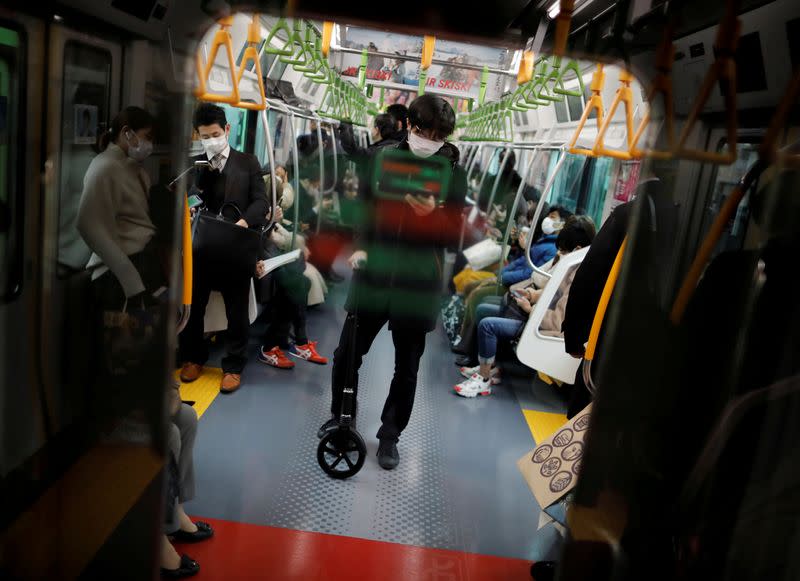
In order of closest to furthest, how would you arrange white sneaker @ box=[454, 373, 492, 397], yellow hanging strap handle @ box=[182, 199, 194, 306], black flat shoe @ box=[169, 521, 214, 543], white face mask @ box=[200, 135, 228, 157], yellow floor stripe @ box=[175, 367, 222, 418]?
yellow hanging strap handle @ box=[182, 199, 194, 306]
black flat shoe @ box=[169, 521, 214, 543]
white face mask @ box=[200, 135, 228, 157]
yellow floor stripe @ box=[175, 367, 222, 418]
white sneaker @ box=[454, 373, 492, 397]

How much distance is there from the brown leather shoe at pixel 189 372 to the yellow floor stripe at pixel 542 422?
2330 mm

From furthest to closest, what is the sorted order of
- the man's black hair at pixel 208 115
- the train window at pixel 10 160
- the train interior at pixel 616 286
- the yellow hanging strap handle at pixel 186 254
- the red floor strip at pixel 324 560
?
the man's black hair at pixel 208 115 < the red floor strip at pixel 324 560 < the yellow hanging strap handle at pixel 186 254 < the train window at pixel 10 160 < the train interior at pixel 616 286

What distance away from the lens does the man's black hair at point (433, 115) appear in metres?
3.10

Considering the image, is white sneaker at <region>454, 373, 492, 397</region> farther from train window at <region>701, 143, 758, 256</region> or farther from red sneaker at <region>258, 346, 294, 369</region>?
train window at <region>701, 143, 758, 256</region>

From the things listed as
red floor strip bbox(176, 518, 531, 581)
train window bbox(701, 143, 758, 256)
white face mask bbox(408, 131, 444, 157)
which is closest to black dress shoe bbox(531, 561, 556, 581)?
red floor strip bbox(176, 518, 531, 581)

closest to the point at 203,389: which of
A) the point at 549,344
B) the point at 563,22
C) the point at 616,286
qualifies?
the point at 549,344

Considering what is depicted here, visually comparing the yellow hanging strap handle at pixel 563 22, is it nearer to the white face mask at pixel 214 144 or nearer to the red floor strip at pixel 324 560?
the red floor strip at pixel 324 560

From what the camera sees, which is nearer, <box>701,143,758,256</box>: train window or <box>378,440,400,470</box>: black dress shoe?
<box>701,143,758,256</box>: train window

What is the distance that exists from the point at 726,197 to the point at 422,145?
184 centimetres

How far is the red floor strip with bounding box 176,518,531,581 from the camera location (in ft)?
8.60

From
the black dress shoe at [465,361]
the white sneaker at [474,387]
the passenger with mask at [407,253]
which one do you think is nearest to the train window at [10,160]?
the passenger with mask at [407,253]

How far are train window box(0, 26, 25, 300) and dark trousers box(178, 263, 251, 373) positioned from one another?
2545 mm

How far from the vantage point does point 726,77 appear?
1.30 meters

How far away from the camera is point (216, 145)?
3.94m
